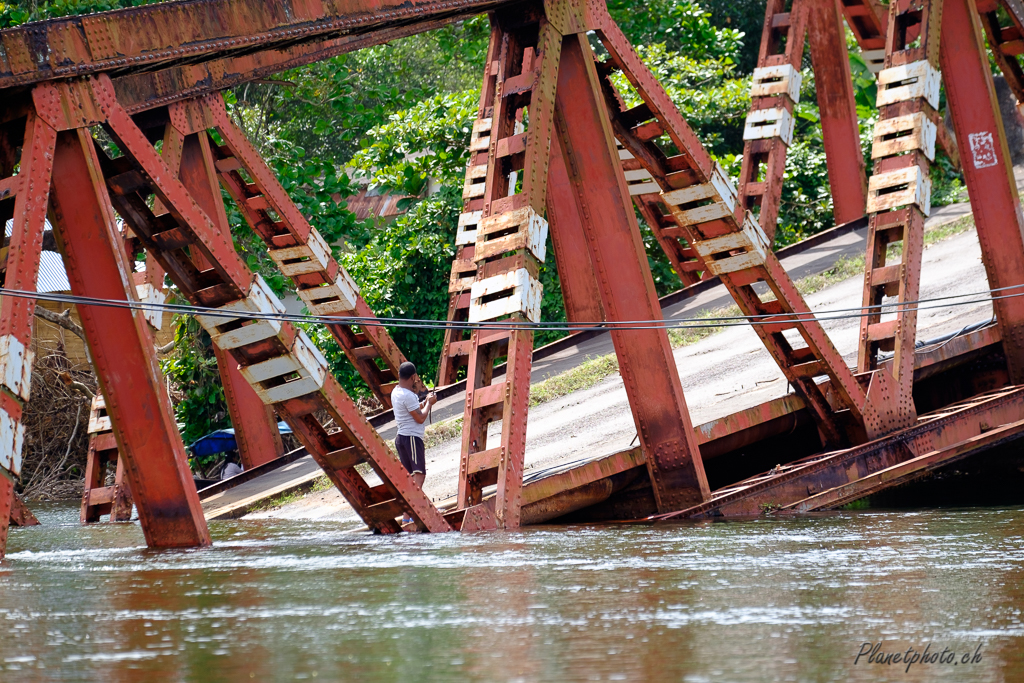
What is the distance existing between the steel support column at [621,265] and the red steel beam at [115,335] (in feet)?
11.9

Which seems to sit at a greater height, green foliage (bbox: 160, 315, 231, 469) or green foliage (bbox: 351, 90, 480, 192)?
green foliage (bbox: 351, 90, 480, 192)

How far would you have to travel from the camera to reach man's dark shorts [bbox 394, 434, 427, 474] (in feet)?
36.1

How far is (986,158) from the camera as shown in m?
12.8

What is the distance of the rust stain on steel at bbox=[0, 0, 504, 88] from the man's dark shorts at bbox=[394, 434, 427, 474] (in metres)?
3.55

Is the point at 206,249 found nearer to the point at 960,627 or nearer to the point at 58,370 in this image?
the point at 960,627

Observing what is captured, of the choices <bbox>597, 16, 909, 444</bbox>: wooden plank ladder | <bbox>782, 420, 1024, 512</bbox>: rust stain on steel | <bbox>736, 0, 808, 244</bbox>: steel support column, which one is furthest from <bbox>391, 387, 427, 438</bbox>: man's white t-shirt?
<bbox>736, 0, 808, 244</bbox>: steel support column

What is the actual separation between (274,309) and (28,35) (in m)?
2.53

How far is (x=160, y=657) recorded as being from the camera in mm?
5012

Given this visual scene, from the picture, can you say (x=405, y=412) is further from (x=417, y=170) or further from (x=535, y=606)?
(x=417, y=170)


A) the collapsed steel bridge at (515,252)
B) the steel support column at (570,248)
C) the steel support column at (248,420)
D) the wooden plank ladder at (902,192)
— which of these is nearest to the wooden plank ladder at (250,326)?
the collapsed steel bridge at (515,252)

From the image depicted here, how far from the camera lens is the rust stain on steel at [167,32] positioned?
7.88 metres

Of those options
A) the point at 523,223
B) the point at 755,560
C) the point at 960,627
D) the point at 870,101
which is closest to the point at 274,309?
the point at 523,223

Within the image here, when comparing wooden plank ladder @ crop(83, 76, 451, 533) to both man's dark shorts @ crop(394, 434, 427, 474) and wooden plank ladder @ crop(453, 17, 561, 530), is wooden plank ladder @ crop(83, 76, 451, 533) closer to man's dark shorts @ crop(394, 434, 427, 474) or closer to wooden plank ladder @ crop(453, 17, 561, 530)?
wooden plank ladder @ crop(453, 17, 561, 530)

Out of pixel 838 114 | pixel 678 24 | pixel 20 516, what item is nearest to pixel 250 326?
pixel 20 516
